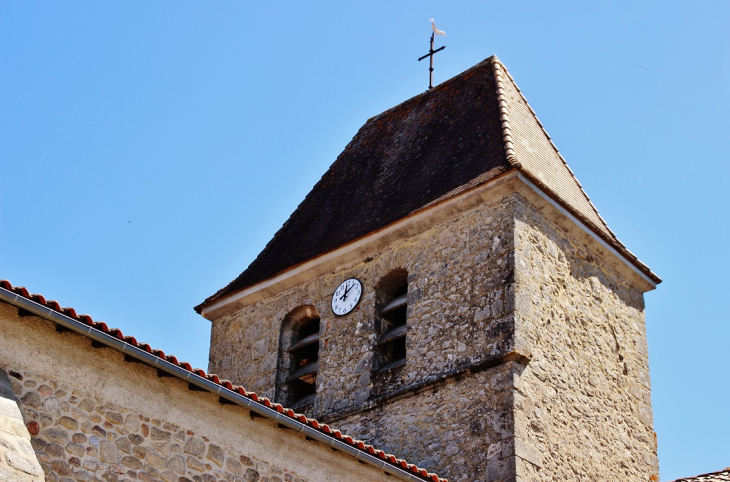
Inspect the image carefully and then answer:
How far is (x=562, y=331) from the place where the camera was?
1195cm

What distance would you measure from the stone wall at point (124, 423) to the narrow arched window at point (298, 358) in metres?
4.61

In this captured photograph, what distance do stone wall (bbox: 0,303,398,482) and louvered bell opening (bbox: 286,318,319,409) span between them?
4.55m

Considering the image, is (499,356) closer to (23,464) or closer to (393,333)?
(393,333)

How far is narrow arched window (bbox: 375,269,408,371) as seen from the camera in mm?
12445

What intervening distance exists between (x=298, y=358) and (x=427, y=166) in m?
2.77

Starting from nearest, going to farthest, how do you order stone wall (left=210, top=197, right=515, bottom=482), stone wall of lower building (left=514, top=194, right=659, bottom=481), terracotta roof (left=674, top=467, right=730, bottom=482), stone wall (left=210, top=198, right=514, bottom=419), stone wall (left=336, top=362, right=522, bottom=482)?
terracotta roof (left=674, top=467, right=730, bottom=482) → stone wall (left=336, top=362, right=522, bottom=482) → stone wall (left=210, top=197, right=515, bottom=482) → stone wall of lower building (left=514, top=194, right=659, bottom=481) → stone wall (left=210, top=198, right=514, bottom=419)

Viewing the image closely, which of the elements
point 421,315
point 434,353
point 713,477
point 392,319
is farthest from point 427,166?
point 713,477

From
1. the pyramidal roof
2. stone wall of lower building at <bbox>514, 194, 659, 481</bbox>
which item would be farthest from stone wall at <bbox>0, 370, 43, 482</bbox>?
the pyramidal roof

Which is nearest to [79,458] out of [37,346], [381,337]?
[37,346]

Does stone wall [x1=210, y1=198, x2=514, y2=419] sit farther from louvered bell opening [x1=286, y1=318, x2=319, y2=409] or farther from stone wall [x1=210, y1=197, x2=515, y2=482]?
louvered bell opening [x1=286, y1=318, x2=319, y2=409]

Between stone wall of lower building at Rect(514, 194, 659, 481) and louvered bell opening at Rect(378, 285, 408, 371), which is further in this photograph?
louvered bell opening at Rect(378, 285, 408, 371)

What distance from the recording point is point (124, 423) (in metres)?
7.59

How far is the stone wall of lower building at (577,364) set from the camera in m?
11.2

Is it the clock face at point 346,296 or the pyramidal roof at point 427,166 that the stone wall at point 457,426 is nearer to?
the clock face at point 346,296
